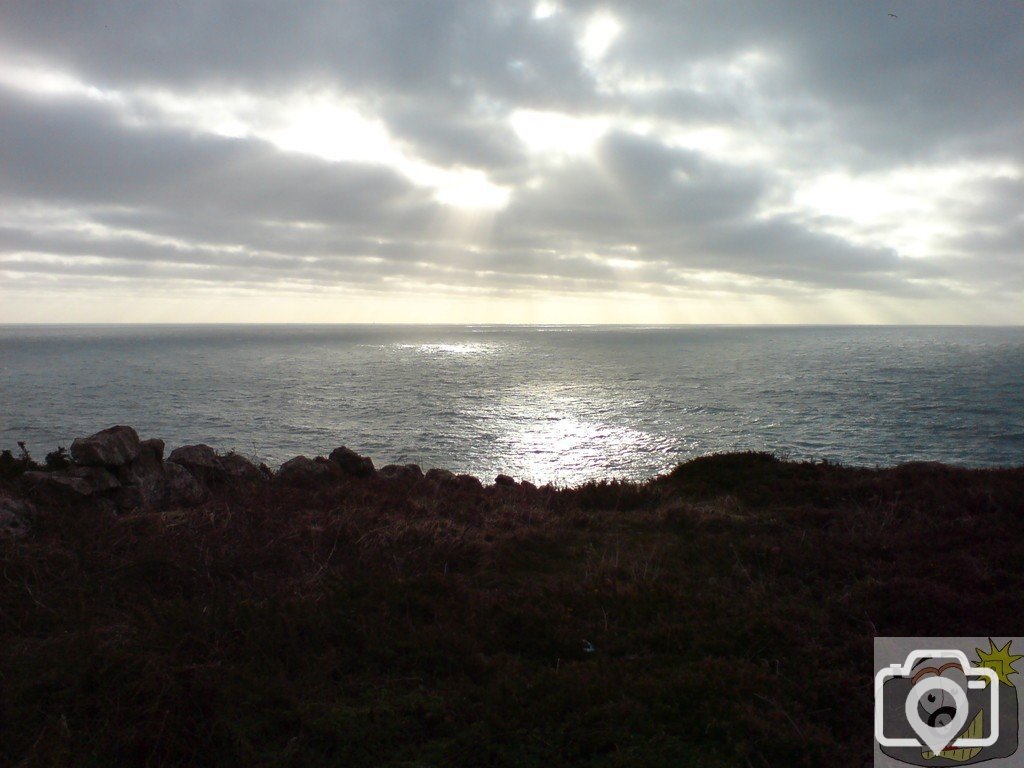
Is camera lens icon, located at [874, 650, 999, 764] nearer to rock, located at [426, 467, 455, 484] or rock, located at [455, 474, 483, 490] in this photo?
rock, located at [455, 474, 483, 490]

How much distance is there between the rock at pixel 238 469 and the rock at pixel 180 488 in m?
1.01

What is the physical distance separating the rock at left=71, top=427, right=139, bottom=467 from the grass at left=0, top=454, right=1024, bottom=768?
1.81 m

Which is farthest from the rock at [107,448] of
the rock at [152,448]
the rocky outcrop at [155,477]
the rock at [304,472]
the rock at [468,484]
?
the rock at [468,484]

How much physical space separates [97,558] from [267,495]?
13.5 ft

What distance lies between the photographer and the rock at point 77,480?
11.8 m

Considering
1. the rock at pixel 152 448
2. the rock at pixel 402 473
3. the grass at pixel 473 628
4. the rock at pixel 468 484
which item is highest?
the rock at pixel 152 448

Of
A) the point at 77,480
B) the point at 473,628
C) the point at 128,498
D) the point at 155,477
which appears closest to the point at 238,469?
the point at 155,477

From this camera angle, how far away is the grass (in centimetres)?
556

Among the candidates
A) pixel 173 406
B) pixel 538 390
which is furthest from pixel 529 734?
pixel 538 390

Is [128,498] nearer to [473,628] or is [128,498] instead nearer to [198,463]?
[198,463]

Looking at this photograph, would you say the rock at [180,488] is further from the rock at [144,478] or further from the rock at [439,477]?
the rock at [439,477]

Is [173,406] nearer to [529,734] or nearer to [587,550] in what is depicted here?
[587,550]

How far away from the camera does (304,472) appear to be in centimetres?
1642

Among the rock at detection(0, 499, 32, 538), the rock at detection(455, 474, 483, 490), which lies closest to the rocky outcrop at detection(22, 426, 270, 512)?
the rock at detection(0, 499, 32, 538)
